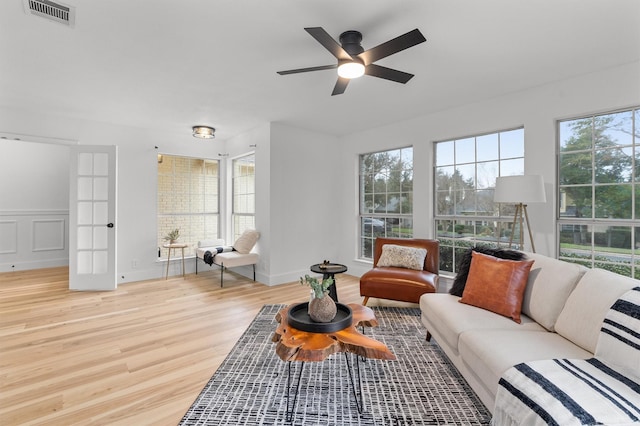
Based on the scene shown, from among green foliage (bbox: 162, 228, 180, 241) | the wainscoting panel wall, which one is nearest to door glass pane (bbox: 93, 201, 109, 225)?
green foliage (bbox: 162, 228, 180, 241)

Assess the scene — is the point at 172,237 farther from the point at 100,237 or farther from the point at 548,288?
the point at 548,288

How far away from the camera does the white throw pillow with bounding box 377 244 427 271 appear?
3.73 metres

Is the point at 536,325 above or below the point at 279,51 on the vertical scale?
below

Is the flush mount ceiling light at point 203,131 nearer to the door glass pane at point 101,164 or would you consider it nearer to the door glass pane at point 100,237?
the door glass pane at point 101,164

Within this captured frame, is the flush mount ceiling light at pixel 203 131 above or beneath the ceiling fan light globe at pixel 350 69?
above

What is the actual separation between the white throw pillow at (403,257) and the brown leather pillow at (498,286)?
119 cm

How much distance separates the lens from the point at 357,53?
2.35 meters

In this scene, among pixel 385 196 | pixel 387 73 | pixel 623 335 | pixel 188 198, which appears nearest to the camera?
pixel 623 335

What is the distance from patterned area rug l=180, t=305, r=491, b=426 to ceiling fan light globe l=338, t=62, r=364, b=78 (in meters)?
2.31

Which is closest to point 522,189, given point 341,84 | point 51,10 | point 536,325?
point 536,325

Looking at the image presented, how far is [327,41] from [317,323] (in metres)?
1.85

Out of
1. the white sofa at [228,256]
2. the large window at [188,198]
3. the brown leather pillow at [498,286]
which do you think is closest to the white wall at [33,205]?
the large window at [188,198]

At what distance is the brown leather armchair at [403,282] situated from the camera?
10.8 ft

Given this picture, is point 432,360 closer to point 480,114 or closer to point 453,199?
point 453,199
